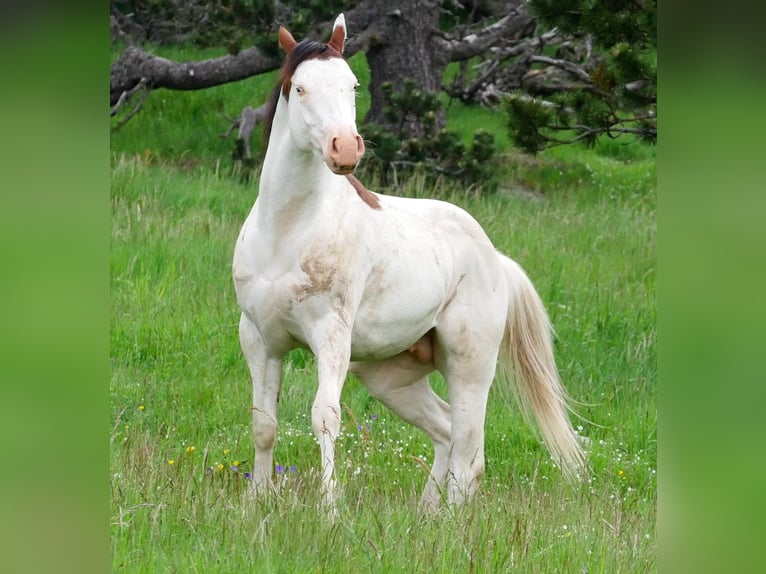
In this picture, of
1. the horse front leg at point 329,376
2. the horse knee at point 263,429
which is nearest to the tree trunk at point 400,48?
the horse knee at point 263,429

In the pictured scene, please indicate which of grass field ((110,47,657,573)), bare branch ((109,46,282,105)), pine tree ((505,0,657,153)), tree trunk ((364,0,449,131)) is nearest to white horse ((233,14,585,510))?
grass field ((110,47,657,573))

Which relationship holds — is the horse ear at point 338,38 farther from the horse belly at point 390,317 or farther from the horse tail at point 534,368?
the horse tail at point 534,368

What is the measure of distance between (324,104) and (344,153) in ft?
0.88

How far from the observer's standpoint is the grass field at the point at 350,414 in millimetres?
3340

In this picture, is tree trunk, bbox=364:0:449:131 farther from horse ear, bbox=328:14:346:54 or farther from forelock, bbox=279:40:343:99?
forelock, bbox=279:40:343:99

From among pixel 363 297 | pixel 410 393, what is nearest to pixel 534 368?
pixel 410 393

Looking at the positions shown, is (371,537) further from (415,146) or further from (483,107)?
(483,107)

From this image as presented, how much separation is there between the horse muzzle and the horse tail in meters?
1.90

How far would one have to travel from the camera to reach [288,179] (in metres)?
4.00

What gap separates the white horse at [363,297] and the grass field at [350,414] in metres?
0.31

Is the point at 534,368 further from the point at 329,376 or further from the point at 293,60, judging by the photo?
the point at 293,60
